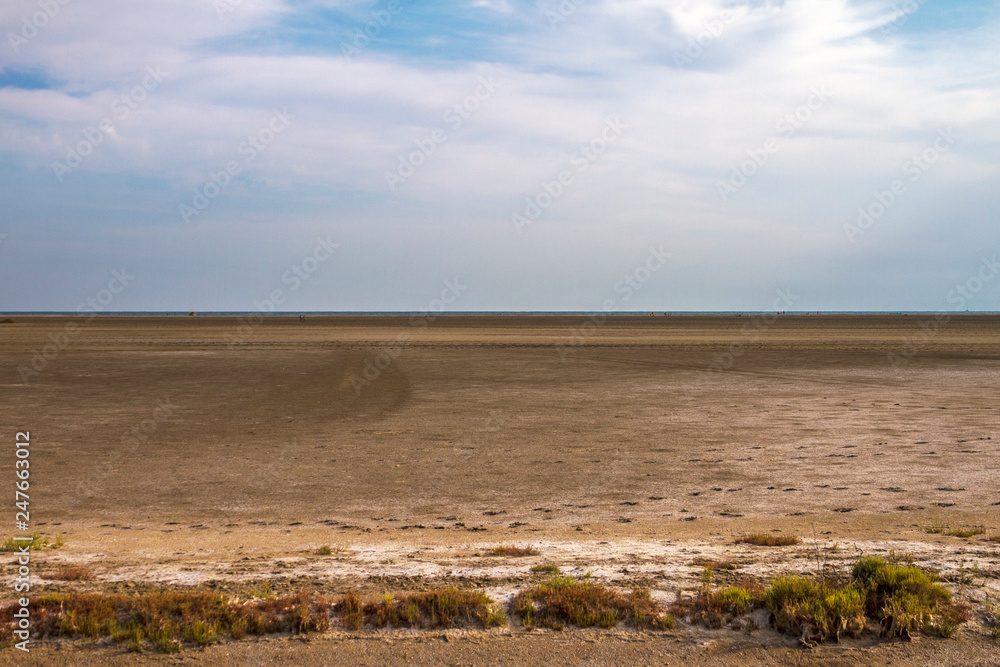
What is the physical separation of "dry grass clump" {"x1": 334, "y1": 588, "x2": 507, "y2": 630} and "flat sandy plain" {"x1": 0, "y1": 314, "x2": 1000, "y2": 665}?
0.62ft

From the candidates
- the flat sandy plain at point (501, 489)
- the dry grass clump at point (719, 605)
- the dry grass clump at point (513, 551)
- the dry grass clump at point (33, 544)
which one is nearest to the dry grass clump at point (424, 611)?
the flat sandy plain at point (501, 489)

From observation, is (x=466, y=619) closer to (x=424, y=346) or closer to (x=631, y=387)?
(x=631, y=387)

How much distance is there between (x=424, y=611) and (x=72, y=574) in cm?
348

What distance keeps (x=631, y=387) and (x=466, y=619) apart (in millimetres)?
20202

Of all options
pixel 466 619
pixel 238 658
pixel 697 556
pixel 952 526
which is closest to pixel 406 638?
pixel 466 619

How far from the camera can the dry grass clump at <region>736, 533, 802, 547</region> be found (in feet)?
27.2

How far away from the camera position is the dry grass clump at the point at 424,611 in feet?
20.6

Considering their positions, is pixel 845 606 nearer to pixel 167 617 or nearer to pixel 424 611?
pixel 424 611

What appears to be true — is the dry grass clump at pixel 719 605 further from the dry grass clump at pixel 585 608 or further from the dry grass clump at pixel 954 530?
the dry grass clump at pixel 954 530

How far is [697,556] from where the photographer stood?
7.82m

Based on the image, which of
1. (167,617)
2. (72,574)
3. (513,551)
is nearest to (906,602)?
(513,551)

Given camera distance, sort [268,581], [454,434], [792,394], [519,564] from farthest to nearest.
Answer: [792,394]
[454,434]
[519,564]
[268,581]

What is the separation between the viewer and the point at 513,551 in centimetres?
→ 797

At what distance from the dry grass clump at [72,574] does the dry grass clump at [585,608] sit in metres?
4.09
